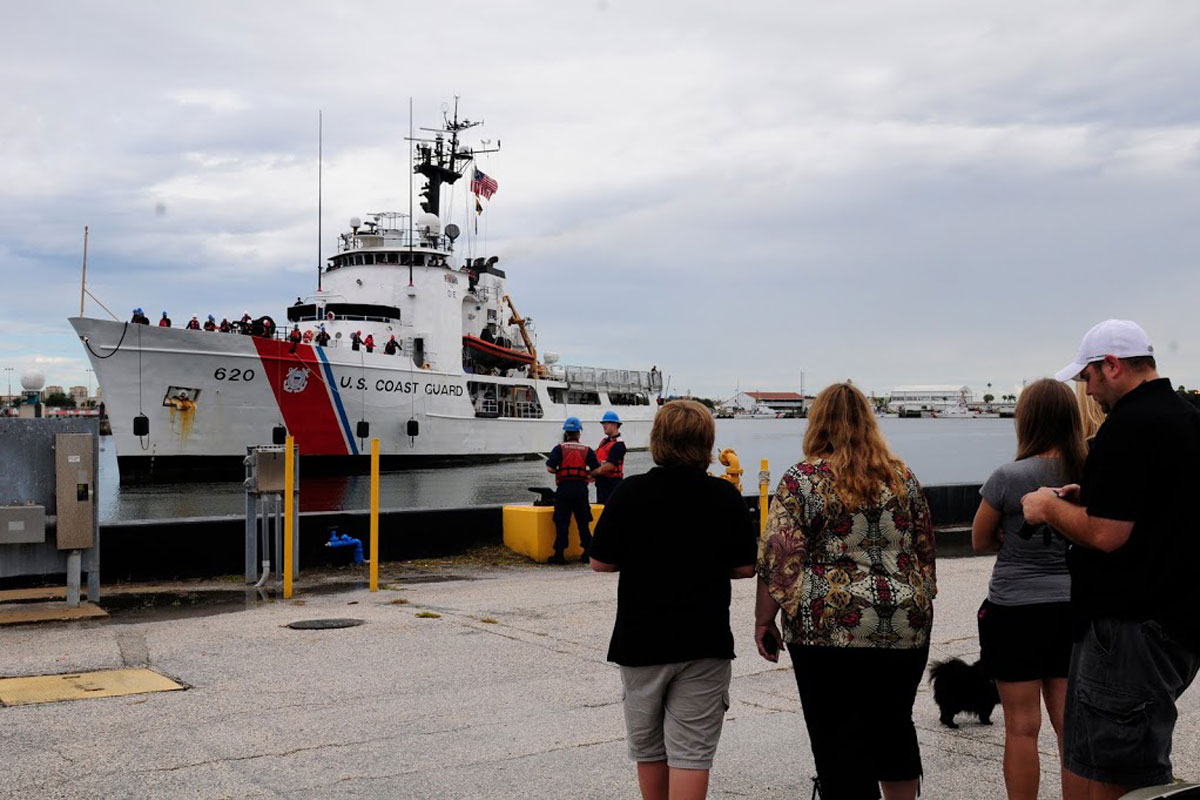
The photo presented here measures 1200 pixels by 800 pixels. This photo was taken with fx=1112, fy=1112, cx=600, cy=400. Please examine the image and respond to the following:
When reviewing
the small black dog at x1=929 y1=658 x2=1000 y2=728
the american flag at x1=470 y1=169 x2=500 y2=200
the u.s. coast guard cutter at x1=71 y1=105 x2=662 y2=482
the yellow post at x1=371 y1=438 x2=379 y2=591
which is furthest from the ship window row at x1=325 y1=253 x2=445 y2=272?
the small black dog at x1=929 y1=658 x2=1000 y2=728

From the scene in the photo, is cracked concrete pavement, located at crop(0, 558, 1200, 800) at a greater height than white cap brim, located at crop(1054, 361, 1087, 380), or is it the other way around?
white cap brim, located at crop(1054, 361, 1087, 380)

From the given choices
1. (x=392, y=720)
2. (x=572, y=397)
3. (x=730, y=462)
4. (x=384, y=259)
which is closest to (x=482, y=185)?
(x=384, y=259)

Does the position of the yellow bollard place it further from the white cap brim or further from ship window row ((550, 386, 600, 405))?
ship window row ((550, 386, 600, 405))

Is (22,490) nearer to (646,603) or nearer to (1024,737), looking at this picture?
(646,603)

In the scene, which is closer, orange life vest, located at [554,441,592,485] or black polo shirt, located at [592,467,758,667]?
black polo shirt, located at [592,467,758,667]

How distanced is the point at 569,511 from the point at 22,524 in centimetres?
523

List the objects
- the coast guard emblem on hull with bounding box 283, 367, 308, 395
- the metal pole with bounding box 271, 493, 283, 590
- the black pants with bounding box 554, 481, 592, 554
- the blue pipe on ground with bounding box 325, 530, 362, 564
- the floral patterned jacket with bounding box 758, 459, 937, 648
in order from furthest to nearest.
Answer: the coast guard emblem on hull with bounding box 283, 367, 308, 395, the black pants with bounding box 554, 481, 592, 554, the blue pipe on ground with bounding box 325, 530, 362, 564, the metal pole with bounding box 271, 493, 283, 590, the floral patterned jacket with bounding box 758, 459, 937, 648

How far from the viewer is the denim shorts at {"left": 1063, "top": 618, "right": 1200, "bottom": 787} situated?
9.84ft

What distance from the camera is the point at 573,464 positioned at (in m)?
11.4

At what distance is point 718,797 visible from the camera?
4262 millimetres

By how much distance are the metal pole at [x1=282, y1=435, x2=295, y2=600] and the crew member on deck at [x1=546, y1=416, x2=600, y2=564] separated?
8.75 ft

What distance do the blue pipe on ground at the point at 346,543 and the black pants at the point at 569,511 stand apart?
203cm

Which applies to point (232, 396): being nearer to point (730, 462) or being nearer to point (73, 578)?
point (730, 462)

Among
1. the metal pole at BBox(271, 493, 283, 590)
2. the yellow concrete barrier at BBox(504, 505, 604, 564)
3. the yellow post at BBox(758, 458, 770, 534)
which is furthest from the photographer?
the yellow post at BBox(758, 458, 770, 534)
